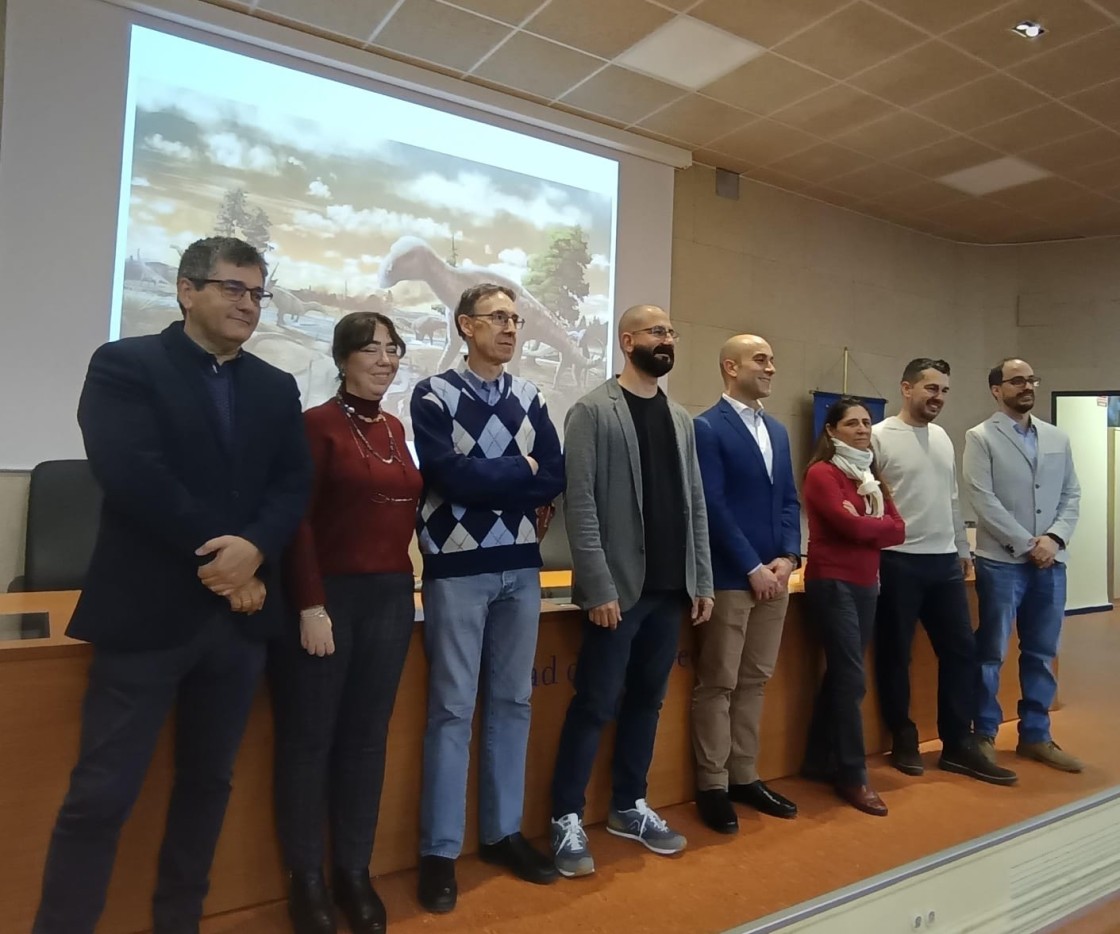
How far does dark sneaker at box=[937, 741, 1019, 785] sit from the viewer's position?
2779 mm

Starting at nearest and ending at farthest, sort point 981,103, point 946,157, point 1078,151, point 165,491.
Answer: point 165,491 < point 981,103 < point 1078,151 < point 946,157

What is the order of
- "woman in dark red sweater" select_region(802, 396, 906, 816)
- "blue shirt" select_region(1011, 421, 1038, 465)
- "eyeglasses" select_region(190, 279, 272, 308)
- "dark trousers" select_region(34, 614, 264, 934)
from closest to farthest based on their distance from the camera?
"dark trousers" select_region(34, 614, 264, 934), "eyeglasses" select_region(190, 279, 272, 308), "woman in dark red sweater" select_region(802, 396, 906, 816), "blue shirt" select_region(1011, 421, 1038, 465)

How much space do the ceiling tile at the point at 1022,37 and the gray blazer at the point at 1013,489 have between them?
68.1 inches

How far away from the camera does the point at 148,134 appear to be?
3348 millimetres

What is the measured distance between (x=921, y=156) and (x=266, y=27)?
3.75m

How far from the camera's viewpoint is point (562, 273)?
14.8ft

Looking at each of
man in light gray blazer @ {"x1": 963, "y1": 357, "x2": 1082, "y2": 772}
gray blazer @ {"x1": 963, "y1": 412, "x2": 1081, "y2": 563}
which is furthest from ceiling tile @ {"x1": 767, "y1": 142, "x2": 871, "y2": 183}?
gray blazer @ {"x1": 963, "y1": 412, "x2": 1081, "y2": 563}

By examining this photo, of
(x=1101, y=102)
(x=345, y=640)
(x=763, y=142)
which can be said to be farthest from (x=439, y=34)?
(x=1101, y=102)

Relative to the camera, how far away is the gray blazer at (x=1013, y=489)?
300cm

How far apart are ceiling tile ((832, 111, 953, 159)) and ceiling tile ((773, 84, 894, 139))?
9 cm

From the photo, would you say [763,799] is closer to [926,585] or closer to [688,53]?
[926,585]

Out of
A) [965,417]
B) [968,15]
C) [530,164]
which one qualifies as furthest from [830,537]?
[965,417]

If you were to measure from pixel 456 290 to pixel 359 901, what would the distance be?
9.95 ft

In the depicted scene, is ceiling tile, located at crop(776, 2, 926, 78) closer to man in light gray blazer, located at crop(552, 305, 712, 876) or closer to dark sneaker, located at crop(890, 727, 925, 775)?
man in light gray blazer, located at crop(552, 305, 712, 876)
